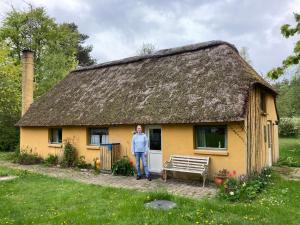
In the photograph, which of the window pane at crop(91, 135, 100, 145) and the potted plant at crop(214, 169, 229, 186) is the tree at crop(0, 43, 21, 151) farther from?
the potted plant at crop(214, 169, 229, 186)

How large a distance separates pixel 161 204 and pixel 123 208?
0.99 metres

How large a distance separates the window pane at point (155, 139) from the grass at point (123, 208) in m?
3.41

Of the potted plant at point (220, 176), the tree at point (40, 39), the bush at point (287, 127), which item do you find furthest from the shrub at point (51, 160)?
the bush at point (287, 127)

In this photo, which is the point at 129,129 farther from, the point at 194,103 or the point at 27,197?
the point at 27,197

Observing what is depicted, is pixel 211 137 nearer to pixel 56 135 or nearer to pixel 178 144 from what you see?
pixel 178 144

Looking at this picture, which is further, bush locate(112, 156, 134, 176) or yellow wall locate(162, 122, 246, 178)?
bush locate(112, 156, 134, 176)

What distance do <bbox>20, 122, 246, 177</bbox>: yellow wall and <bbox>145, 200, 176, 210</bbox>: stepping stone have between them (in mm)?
3460

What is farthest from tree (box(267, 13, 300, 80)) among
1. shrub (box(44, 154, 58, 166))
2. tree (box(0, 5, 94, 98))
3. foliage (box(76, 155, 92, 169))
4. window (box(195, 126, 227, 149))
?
tree (box(0, 5, 94, 98))

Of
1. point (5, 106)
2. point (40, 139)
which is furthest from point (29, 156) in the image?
point (5, 106)

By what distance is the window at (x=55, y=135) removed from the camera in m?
16.5

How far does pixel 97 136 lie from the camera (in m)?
14.6

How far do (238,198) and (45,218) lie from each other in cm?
512

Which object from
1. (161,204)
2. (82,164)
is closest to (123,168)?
(82,164)

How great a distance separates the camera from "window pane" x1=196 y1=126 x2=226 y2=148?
10.9m
